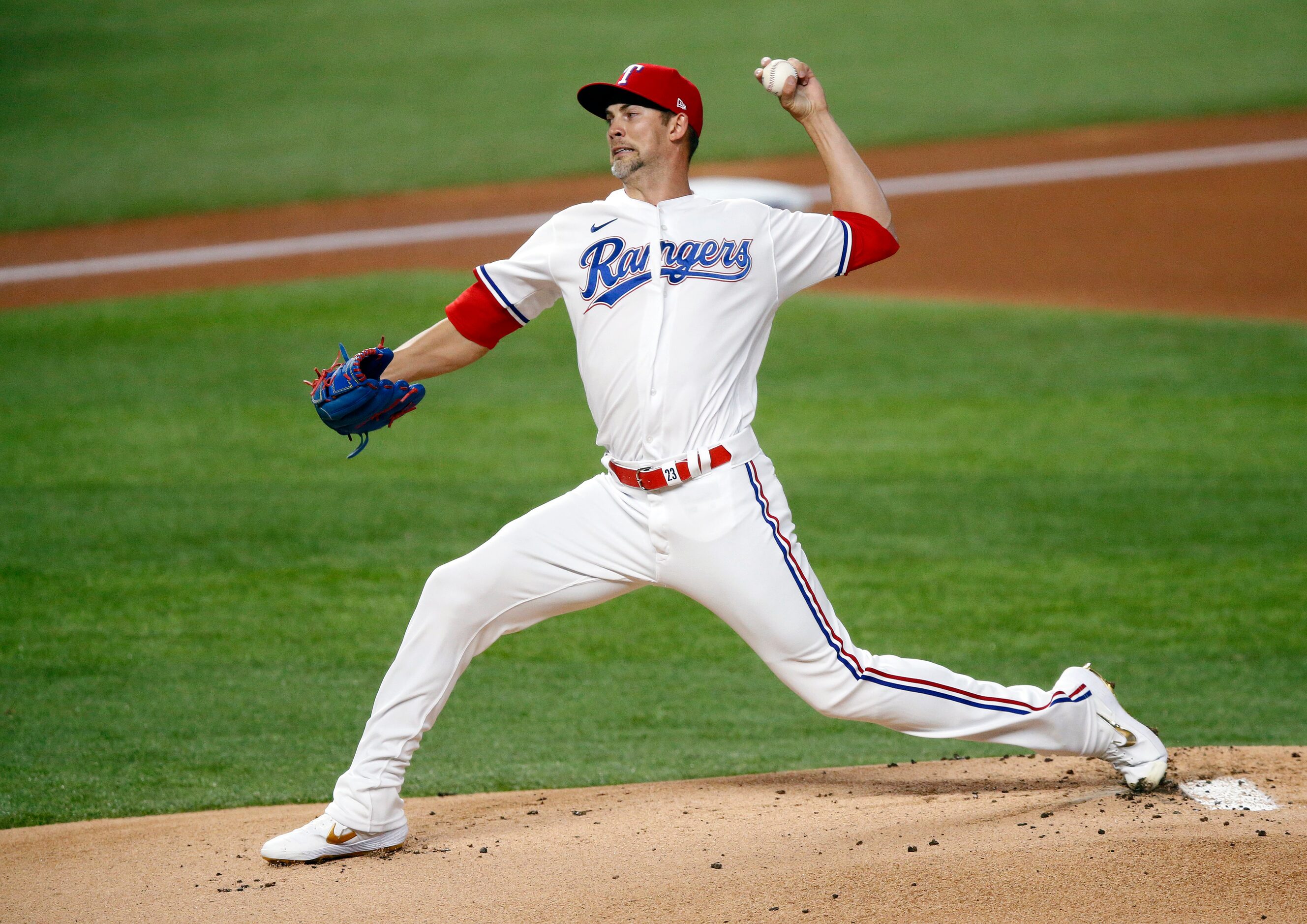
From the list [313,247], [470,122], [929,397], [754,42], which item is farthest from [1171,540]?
[754,42]

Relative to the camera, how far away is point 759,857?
11.9ft

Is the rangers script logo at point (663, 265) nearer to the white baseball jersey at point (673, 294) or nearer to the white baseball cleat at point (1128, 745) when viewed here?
the white baseball jersey at point (673, 294)

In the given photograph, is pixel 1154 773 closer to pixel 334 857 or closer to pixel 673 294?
pixel 673 294

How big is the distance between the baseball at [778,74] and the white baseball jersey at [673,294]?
311mm

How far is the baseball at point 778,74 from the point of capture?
3789 millimetres

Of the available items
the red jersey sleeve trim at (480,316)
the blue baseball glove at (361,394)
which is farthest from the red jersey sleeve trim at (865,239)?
the blue baseball glove at (361,394)

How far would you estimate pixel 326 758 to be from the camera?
490 centimetres

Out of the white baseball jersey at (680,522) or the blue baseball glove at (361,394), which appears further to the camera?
the blue baseball glove at (361,394)

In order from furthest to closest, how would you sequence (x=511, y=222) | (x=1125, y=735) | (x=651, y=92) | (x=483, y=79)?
(x=483, y=79), (x=511, y=222), (x=1125, y=735), (x=651, y=92)

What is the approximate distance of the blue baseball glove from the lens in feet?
12.4

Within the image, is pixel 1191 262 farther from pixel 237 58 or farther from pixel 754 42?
pixel 237 58

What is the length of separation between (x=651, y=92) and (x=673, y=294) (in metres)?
0.55

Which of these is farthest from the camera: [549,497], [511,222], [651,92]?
[511,222]

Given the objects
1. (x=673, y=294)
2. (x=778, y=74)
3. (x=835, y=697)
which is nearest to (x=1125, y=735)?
(x=835, y=697)
